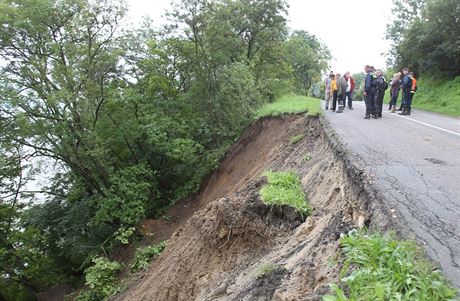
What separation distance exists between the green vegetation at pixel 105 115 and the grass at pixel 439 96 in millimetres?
6298

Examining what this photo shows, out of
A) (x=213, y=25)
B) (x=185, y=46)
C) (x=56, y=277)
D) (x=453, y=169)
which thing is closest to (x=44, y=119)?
(x=185, y=46)

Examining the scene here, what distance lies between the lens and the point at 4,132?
1506 cm

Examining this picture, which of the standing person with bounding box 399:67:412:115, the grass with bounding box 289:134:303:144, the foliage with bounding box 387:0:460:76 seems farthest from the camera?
the foliage with bounding box 387:0:460:76

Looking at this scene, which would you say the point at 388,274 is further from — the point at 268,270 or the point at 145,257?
the point at 145,257

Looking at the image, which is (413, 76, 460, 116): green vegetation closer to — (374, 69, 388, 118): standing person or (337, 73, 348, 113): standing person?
(337, 73, 348, 113): standing person

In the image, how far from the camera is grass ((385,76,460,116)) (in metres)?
18.3

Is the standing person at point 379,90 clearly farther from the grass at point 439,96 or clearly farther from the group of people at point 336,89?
the grass at point 439,96

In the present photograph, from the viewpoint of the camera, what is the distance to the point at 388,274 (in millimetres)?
3090

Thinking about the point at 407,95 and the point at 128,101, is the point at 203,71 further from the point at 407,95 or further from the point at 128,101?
the point at 407,95

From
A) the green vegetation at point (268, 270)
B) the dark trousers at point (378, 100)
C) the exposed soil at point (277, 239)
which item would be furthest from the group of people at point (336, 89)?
the green vegetation at point (268, 270)

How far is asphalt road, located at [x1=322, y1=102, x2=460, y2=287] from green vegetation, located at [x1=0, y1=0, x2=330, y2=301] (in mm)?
4930

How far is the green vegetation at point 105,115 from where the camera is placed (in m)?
15.1

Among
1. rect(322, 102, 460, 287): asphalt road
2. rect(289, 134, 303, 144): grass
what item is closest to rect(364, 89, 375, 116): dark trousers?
rect(322, 102, 460, 287): asphalt road

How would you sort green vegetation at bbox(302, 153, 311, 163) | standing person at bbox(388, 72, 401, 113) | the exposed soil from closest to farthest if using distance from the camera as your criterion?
the exposed soil
green vegetation at bbox(302, 153, 311, 163)
standing person at bbox(388, 72, 401, 113)
